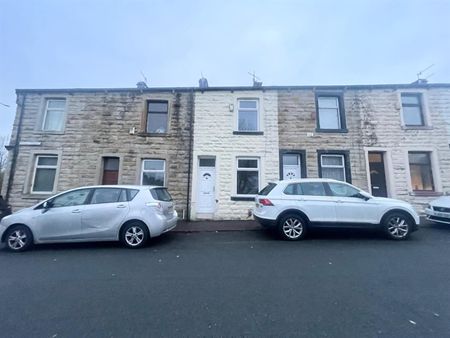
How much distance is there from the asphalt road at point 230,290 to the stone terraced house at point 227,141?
4.28 m

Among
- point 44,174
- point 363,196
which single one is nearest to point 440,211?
point 363,196

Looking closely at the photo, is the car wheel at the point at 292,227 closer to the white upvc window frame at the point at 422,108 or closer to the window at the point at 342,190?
the window at the point at 342,190

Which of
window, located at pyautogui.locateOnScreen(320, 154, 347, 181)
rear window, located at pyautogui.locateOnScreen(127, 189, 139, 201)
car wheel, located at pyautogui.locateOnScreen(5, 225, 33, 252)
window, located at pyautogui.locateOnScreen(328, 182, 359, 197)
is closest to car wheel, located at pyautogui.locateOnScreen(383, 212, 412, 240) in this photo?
window, located at pyautogui.locateOnScreen(328, 182, 359, 197)

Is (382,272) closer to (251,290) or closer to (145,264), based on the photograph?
(251,290)

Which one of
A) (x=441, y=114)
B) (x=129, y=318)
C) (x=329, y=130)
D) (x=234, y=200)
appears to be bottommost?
(x=129, y=318)

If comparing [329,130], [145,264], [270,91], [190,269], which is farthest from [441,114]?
[145,264]

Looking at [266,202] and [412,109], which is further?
[412,109]

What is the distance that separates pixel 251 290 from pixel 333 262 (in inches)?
88.1

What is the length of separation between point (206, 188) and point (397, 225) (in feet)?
22.6

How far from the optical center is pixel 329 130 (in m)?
10.0

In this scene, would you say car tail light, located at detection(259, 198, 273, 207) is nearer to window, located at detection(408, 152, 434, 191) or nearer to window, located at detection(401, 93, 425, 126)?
window, located at detection(408, 152, 434, 191)

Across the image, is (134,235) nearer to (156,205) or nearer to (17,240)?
(156,205)

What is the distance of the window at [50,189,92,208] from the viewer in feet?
19.6

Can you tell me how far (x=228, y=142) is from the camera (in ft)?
33.0
